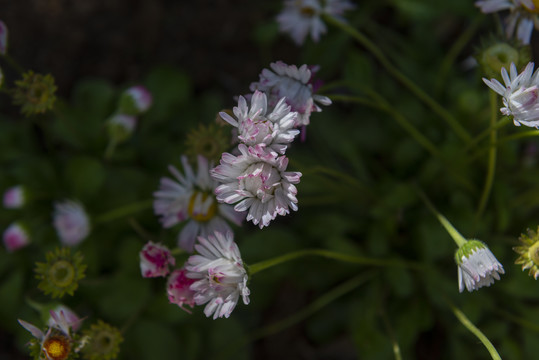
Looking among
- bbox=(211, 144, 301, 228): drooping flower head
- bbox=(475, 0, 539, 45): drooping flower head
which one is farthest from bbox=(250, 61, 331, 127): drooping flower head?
bbox=(475, 0, 539, 45): drooping flower head

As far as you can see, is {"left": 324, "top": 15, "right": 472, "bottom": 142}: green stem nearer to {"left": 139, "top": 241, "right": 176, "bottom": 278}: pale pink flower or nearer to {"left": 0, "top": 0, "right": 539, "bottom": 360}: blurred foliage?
{"left": 0, "top": 0, "right": 539, "bottom": 360}: blurred foliage

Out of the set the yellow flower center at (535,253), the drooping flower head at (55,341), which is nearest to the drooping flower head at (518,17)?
the yellow flower center at (535,253)

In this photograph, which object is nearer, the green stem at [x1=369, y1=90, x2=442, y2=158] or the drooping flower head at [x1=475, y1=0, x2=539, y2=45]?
the drooping flower head at [x1=475, y1=0, x2=539, y2=45]

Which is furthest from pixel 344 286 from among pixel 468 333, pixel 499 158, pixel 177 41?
pixel 177 41

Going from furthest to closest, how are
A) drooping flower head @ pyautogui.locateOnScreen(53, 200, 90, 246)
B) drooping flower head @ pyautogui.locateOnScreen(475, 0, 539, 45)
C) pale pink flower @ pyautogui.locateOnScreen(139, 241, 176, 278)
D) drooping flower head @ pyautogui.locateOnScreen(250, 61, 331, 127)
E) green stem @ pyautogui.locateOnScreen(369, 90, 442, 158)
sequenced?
drooping flower head @ pyautogui.locateOnScreen(53, 200, 90, 246), green stem @ pyautogui.locateOnScreen(369, 90, 442, 158), drooping flower head @ pyautogui.locateOnScreen(475, 0, 539, 45), pale pink flower @ pyautogui.locateOnScreen(139, 241, 176, 278), drooping flower head @ pyautogui.locateOnScreen(250, 61, 331, 127)

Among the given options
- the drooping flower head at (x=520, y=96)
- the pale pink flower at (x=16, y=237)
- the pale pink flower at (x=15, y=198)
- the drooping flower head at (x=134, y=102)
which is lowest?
the pale pink flower at (x=16, y=237)

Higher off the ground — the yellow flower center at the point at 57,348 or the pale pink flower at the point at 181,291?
the pale pink flower at the point at 181,291

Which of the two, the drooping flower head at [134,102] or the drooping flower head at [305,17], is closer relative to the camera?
the drooping flower head at [305,17]

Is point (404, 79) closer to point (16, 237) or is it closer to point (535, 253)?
point (535, 253)

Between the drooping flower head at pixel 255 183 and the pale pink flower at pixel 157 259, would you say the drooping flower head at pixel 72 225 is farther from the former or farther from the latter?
the drooping flower head at pixel 255 183
